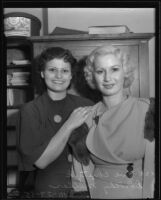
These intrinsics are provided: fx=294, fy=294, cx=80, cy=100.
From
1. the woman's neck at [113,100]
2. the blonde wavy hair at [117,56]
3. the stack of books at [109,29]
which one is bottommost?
the woman's neck at [113,100]

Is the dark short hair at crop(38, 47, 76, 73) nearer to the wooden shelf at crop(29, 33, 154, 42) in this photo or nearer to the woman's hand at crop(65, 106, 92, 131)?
the wooden shelf at crop(29, 33, 154, 42)

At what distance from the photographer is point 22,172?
1.28m

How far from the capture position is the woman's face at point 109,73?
1.22 m

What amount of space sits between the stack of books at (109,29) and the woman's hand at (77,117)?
1.10 ft

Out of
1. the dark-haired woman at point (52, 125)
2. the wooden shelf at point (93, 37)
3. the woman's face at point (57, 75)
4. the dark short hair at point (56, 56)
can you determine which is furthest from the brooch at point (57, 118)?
the wooden shelf at point (93, 37)

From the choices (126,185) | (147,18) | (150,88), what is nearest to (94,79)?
(150,88)

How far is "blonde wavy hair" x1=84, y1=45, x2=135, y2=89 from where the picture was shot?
1.23m

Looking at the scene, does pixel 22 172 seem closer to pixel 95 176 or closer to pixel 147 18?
pixel 95 176

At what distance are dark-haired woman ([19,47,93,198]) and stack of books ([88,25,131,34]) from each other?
0.15 m

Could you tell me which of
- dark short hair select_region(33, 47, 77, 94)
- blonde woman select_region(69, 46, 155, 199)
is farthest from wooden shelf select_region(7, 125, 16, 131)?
blonde woman select_region(69, 46, 155, 199)

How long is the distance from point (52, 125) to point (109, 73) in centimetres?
33

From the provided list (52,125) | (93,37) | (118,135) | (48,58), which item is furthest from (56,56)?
(118,135)

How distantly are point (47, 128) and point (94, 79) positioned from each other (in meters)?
0.29

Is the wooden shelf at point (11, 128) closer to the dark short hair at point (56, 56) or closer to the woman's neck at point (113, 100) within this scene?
the dark short hair at point (56, 56)
